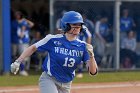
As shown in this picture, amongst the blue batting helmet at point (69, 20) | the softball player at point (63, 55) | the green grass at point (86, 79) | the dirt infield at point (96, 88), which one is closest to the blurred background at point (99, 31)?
the green grass at point (86, 79)

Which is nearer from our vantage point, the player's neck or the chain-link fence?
the player's neck

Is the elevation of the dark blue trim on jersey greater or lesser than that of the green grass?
greater

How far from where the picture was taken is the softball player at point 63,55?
5.82m

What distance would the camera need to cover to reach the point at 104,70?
47.8 feet

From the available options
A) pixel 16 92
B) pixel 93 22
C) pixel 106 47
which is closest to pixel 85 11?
pixel 93 22

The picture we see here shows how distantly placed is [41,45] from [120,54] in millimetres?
8944

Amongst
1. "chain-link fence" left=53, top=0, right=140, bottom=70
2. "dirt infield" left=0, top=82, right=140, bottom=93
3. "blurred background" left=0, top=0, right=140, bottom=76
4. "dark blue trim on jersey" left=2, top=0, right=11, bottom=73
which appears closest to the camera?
"dirt infield" left=0, top=82, right=140, bottom=93

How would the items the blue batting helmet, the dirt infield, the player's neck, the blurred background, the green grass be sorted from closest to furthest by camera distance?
the blue batting helmet, the player's neck, the dirt infield, the green grass, the blurred background

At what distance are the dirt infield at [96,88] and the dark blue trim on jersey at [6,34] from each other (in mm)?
2698

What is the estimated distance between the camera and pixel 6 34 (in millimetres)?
13523

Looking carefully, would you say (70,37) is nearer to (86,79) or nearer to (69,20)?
(69,20)

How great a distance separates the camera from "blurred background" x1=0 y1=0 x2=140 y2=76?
44.5 feet

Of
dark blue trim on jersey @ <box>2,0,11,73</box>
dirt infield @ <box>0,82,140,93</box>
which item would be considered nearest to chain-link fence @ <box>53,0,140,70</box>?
dark blue trim on jersey @ <box>2,0,11,73</box>

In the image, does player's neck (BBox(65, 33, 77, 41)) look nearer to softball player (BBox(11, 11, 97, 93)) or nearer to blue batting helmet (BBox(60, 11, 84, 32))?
softball player (BBox(11, 11, 97, 93))
